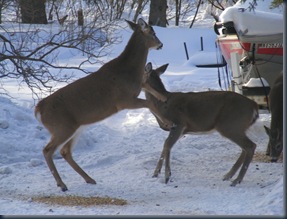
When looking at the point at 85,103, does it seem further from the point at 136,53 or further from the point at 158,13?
the point at 158,13

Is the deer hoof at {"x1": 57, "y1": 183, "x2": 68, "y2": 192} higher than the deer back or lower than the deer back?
lower

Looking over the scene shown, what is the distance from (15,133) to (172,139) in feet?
14.2

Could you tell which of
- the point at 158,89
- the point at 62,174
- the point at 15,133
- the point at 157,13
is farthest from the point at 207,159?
the point at 157,13

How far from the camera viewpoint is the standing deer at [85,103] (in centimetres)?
913

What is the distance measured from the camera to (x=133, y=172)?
10000 millimetres

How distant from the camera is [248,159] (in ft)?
30.1

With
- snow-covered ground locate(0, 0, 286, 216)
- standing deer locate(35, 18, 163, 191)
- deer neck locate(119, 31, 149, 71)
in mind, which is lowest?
snow-covered ground locate(0, 0, 286, 216)

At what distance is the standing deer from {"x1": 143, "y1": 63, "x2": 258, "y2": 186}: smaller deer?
2.01 ft

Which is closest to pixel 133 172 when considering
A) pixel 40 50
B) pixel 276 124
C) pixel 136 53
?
pixel 136 53

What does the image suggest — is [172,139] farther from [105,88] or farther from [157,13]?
[157,13]

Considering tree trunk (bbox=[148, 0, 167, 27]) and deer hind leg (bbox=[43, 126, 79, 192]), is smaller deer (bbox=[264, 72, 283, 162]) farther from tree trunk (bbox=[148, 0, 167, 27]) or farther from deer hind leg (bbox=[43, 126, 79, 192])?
tree trunk (bbox=[148, 0, 167, 27])

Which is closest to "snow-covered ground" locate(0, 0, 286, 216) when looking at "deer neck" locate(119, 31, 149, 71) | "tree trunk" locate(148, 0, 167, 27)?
"deer neck" locate(119, 31, 149, 71)

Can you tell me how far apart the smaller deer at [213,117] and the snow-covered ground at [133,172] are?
34cm

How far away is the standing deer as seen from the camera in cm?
913
